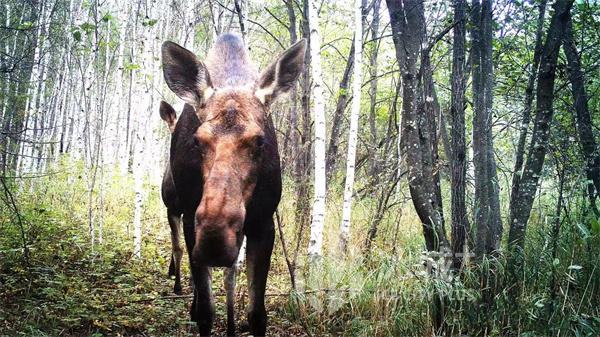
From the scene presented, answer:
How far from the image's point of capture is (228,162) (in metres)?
3.38

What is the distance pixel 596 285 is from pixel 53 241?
7217 mm

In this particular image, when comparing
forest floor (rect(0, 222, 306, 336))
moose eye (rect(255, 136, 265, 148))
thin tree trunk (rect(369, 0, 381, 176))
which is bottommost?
forest floor (rect(0, 222, 306, 336))

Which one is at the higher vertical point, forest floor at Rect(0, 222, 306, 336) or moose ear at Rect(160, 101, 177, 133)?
moose ear at Rect(160, 101, 177, 133)

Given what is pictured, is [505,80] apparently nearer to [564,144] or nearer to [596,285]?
[564,144]

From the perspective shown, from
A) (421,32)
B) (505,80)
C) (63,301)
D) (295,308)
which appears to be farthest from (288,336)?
(505,80)

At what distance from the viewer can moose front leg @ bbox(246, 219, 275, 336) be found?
4531 mm

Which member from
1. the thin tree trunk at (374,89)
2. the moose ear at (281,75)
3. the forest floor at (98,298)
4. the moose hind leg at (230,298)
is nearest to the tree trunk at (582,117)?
the moose ear at (281,75)

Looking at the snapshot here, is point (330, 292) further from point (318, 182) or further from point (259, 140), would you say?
point (259, 140)

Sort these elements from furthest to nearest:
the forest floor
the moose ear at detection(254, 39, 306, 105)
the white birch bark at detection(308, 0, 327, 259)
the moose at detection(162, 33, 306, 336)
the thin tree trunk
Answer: the thin tree trunk, the white birch bark at detection(308, 0, 327, 259), the forest floor, the moose ear at detection(254, 39, 306, 105), the moose at detection(162, 33, 306, 336)

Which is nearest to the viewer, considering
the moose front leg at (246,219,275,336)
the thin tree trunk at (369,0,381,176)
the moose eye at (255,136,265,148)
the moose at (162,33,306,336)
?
the moose at (162,33,306,336)

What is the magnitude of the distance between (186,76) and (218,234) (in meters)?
1.81

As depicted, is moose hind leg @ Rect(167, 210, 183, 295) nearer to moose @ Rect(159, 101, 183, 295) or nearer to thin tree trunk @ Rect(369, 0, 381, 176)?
moose @ Rect(159, 101, 183, 295)

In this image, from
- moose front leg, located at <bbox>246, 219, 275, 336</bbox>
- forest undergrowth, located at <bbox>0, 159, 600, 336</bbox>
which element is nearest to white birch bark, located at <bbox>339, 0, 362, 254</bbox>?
forest undergrowth, located at <bbox>0, 159, 600, 336</bbox>

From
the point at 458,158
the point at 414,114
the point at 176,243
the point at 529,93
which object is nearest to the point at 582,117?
the point at 529,93
